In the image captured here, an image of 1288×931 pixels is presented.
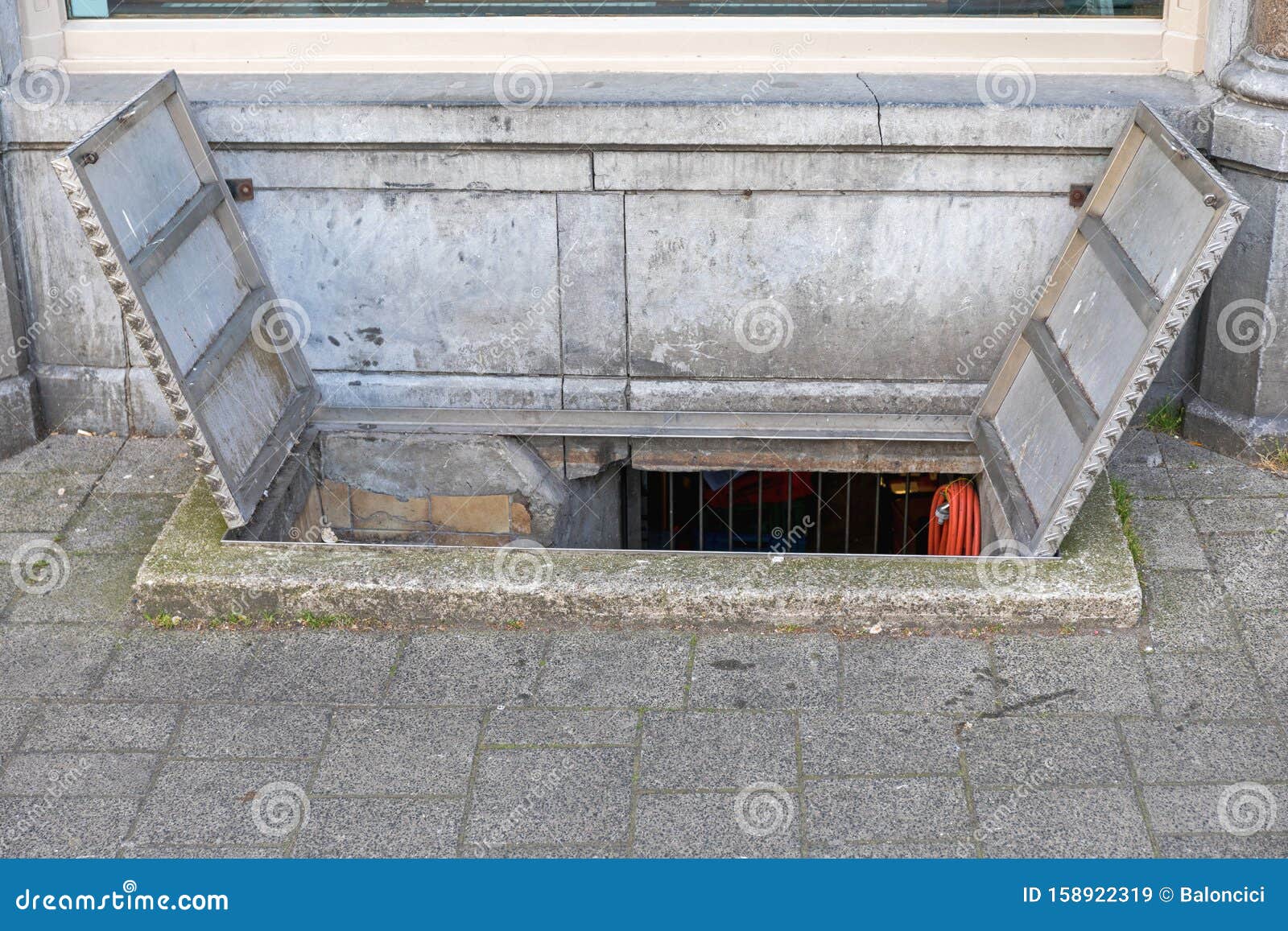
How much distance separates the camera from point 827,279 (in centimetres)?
564

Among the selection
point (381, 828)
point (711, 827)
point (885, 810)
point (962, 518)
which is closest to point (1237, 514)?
point (962, 518)

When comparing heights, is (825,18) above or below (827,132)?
above

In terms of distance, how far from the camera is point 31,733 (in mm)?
4297

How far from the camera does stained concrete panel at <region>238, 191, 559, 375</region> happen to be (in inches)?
222

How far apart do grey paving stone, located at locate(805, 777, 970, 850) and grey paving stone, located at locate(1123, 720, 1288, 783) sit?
1.91ft

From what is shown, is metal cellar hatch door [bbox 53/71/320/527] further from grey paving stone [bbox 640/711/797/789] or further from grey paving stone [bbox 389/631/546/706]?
grey paving stone [bbox 640/711/797/789]

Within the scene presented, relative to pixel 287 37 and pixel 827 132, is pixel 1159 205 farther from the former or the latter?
pixel 287 37

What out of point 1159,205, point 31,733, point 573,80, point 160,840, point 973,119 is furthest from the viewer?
point 573,80

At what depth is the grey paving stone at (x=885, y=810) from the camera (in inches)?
150

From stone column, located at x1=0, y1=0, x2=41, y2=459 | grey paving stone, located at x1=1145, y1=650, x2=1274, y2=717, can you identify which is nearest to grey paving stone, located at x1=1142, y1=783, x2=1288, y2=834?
grey paving stone, located at x1=1145, y1=650, x2=1274, y2=717

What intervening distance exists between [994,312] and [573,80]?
1932 millimetres

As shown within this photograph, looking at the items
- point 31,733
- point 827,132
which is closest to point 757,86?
point 827,132

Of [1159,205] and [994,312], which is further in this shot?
[994,312]

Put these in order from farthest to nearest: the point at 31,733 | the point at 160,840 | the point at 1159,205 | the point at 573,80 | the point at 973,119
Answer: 1. the point at 573,80
2. the point at 973,119
3. the point at 1159,205
4. the point at 31,733
5. the point at 160,840
